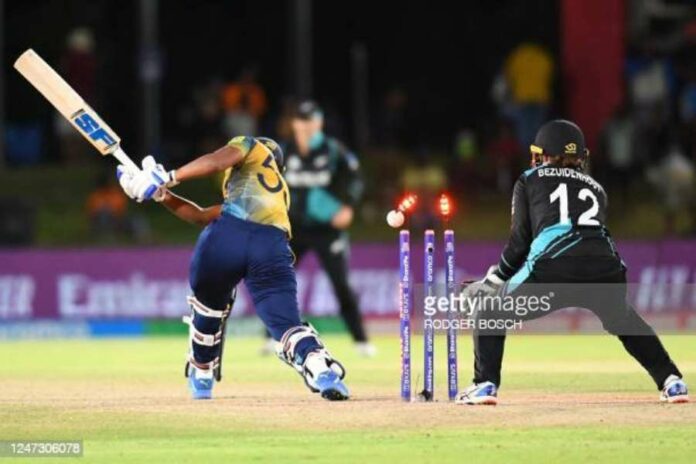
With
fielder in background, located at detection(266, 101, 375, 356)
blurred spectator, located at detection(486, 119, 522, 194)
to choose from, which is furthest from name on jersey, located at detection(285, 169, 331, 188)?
blurred spectator, located at detection(486, 119, 522, 194)

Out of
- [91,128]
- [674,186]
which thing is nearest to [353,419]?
[91,128]

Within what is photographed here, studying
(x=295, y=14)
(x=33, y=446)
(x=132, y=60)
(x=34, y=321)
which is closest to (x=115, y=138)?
(x=33, y=446)

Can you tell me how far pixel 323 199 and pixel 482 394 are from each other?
5.47 meters

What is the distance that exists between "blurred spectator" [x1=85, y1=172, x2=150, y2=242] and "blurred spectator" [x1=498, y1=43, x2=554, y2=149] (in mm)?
5141

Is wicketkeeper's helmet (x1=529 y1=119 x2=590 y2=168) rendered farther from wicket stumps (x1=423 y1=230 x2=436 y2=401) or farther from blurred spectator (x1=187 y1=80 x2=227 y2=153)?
blurred spectator (x1=187 y1=80 x2=227 y2=153)

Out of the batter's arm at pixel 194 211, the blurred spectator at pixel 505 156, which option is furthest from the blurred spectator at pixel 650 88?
the batter's arm at pixel 194 211

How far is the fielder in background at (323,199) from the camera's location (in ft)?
48.4

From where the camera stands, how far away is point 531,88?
22.8m

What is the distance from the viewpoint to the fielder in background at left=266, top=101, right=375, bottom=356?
48.4 ft

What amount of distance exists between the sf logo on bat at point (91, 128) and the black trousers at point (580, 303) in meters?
2.59

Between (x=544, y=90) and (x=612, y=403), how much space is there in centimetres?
1325

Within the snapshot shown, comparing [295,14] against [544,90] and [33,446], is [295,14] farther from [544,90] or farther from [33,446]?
[33,446]

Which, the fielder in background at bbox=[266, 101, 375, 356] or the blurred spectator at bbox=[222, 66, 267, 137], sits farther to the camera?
the blurred spectator at bbox=[222, 66, 267, 137]

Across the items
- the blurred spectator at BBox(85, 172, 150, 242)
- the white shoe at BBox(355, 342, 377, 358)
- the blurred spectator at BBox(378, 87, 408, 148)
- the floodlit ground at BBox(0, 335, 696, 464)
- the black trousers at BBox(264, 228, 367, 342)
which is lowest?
the floodlit ground at BBox(0, 335, 696, 464)
